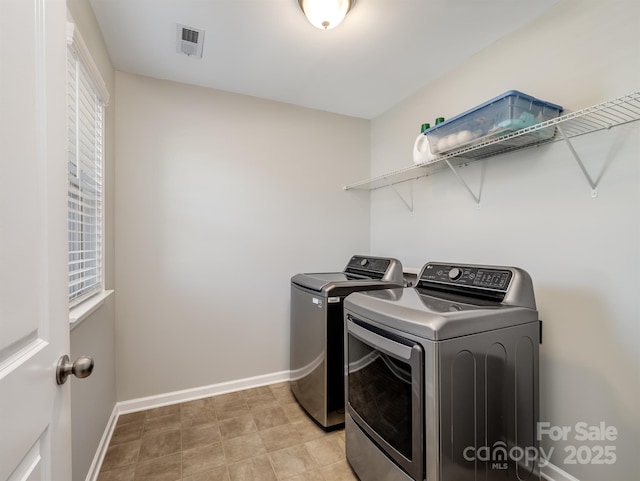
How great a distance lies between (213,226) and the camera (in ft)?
8.07

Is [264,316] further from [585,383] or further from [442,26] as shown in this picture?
[442,26]

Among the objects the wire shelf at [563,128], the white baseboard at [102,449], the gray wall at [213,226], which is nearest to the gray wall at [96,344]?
the white baseboard at [102,449]

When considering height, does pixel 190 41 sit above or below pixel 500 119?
above

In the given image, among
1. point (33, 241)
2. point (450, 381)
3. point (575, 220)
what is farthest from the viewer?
point (575, 220)

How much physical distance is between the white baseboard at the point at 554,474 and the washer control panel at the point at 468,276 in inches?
40.2

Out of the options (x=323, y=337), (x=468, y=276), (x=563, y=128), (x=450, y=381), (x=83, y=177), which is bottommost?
(x=323, y=337)

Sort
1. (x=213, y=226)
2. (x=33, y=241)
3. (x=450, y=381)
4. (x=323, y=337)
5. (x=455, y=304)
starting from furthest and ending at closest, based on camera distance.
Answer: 1. (x=213, y=226)
2. (x=323, y=337)
3. (x=455, y=304)
4. (x=450, y=381)
5. (x=33, y=241)

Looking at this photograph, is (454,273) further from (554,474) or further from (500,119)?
(554,474)

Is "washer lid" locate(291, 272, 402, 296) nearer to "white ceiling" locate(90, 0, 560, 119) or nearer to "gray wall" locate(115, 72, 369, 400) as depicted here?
"gray wall" locate(115, 72, 369, 400)

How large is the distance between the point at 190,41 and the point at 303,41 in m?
0.70

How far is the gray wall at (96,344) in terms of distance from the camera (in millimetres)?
1334

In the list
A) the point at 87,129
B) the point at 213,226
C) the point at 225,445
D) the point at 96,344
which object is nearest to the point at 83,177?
the point at 87,129

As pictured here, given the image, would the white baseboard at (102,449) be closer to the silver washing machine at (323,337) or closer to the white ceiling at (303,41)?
the silver washing machine at (323,337)

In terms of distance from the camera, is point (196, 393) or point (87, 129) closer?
point (87, 129)
